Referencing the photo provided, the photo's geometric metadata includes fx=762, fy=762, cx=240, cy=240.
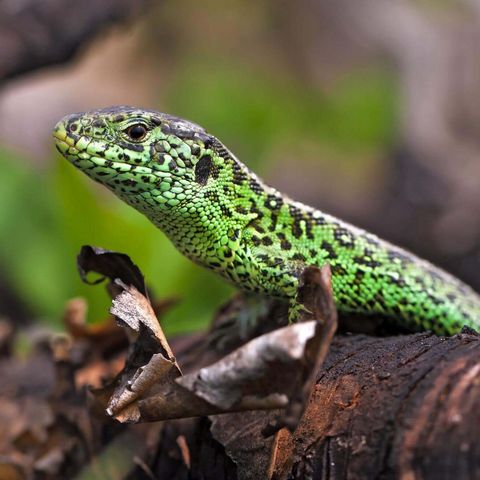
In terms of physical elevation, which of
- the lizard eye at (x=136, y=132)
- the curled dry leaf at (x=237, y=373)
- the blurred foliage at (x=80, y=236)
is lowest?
the blurred foliage at (x=80, y=236)

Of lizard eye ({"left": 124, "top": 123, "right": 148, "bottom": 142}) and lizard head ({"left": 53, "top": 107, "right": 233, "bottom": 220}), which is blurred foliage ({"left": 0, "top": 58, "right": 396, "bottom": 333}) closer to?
lizard head ({"left": 53, "top": 107, "right": 233, "bottom": 220})

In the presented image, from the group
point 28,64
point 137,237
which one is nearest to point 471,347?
point 137,237

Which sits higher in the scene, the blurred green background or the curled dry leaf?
the curled dry leaf

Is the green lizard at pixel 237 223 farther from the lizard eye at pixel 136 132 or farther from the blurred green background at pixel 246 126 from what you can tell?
the blurred green background at pixel 246 126

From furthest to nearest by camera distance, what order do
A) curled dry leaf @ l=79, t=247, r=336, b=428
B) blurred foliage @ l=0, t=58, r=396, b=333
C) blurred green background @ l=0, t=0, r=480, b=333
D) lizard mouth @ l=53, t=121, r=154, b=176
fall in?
blurred green background @ l=0, t=0, r=480, b=333 < blurred foliage @ l=0, t=58, r=396, b=333 < lizard mouth @ l=53, t=121, r=154, b=176 < curled dry leaf @ l=79, t=247, r=336, b=428

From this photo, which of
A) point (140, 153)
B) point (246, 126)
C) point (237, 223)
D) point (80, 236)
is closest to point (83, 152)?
point (140, 153)

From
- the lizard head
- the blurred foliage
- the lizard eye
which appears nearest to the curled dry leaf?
the lizard head

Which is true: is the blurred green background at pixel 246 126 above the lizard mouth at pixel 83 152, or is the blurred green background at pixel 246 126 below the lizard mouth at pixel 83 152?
below

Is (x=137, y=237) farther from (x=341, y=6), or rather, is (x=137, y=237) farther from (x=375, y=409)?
(x=341, y=6)

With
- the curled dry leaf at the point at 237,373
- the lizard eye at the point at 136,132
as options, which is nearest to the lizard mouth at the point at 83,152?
the lizard eye at the point at 136,132
